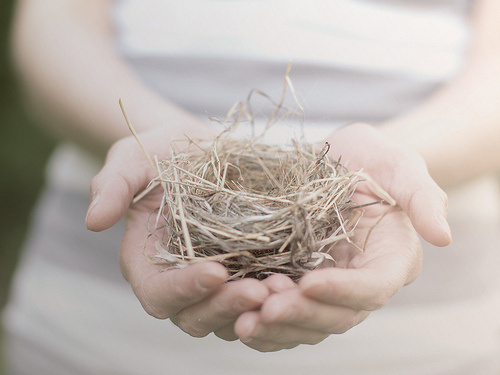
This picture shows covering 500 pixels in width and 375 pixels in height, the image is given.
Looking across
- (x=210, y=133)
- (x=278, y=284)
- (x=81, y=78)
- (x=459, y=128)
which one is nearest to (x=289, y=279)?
(x=278, y=284)

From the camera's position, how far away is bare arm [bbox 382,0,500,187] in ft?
2.94

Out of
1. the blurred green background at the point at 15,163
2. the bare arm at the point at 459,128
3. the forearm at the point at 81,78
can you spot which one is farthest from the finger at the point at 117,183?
the blurred green background at the point at 15,163

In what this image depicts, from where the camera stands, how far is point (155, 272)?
0.62m

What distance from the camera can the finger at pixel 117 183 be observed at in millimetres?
623

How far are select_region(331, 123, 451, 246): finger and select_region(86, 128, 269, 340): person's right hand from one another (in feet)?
0.73

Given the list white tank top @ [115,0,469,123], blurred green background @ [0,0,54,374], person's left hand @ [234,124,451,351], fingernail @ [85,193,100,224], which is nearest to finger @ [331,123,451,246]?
person's left hand @ [234,124,451,351]

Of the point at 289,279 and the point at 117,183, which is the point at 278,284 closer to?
the point at 289,279

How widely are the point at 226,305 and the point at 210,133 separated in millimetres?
388

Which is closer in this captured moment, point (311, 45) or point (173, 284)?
point (173, 284)

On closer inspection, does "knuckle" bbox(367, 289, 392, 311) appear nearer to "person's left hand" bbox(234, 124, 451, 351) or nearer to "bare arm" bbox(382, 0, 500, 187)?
"person's left hand" bbox(234, 124, 451, 351)

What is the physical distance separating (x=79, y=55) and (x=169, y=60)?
0.59 ft

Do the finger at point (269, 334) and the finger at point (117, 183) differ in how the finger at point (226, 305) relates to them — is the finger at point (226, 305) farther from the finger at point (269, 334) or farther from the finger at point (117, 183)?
the finger at point (117, 183)

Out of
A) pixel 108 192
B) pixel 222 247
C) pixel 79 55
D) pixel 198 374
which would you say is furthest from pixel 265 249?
pixel 79 55

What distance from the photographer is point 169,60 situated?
3.44ft
